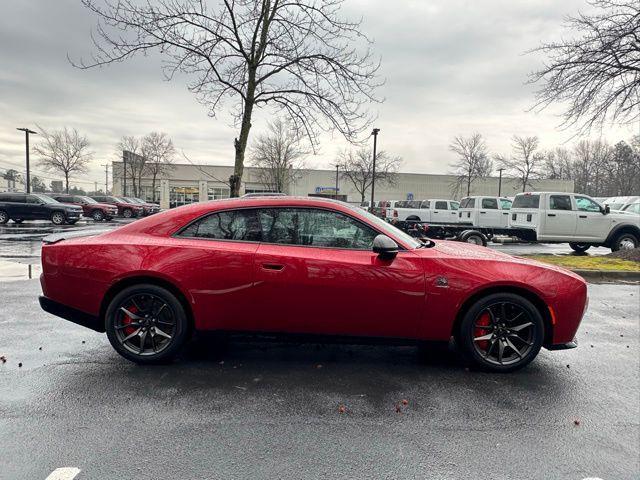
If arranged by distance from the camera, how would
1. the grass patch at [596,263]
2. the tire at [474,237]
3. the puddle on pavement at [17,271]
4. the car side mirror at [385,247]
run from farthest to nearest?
the tire at [474,237] → the grass patch at [596,263] → the puddle on pavement at [17,271] → the car side mirror at [385,247]

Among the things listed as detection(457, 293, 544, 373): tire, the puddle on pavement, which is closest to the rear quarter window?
detection(457, 293, 544, 373): tire

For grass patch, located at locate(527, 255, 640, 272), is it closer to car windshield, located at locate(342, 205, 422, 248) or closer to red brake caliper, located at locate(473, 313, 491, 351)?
red brake caliper, located at locate(473, 313, 491, 351)

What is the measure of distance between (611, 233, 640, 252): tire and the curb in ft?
14.7

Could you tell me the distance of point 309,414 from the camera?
9.23 feet

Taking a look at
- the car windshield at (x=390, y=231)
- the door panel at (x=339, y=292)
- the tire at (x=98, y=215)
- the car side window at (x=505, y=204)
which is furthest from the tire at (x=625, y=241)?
the tire at (x=98, y=215)

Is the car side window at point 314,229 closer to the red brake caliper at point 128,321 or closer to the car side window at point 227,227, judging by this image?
the car side window at point 227,227

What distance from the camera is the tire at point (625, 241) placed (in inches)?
487

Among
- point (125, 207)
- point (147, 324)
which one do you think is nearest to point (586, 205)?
point (147, 324)

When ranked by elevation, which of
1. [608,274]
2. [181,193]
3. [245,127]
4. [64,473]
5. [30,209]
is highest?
[245,127]

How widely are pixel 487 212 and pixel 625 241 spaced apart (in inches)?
213

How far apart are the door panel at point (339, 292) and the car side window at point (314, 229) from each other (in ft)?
0.36

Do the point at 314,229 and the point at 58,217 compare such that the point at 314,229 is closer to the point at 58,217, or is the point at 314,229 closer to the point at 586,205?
the point at 586,205

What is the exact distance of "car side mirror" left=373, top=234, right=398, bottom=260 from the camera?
331 centimetres

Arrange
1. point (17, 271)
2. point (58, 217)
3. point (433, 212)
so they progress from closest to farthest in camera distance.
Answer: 1. point (17, 271)
2. point (58, 217)
3. point (433, 212)
